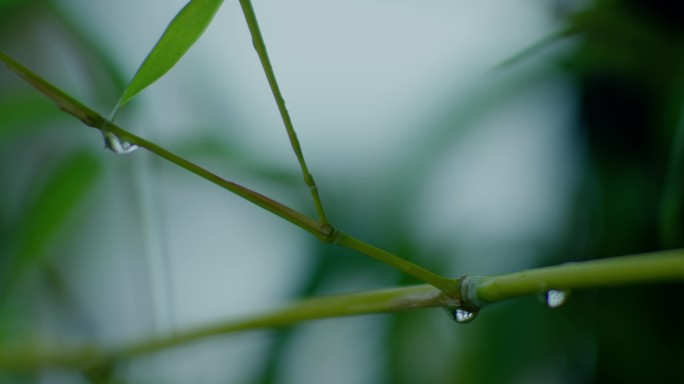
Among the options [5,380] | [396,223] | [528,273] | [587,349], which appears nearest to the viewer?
[528,273]

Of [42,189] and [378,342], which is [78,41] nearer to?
[42,189]

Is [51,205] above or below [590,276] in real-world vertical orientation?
above

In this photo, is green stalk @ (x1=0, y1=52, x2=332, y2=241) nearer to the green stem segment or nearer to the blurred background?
the green stem segment

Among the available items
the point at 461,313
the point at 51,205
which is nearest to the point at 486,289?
the point at 461,313

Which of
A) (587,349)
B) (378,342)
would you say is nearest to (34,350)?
(378,342)

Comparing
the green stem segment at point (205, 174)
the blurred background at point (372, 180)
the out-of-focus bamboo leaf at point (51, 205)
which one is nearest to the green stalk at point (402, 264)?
the green stem segment at point (205, 174)

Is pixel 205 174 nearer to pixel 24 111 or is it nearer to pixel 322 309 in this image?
pixel 322 309
